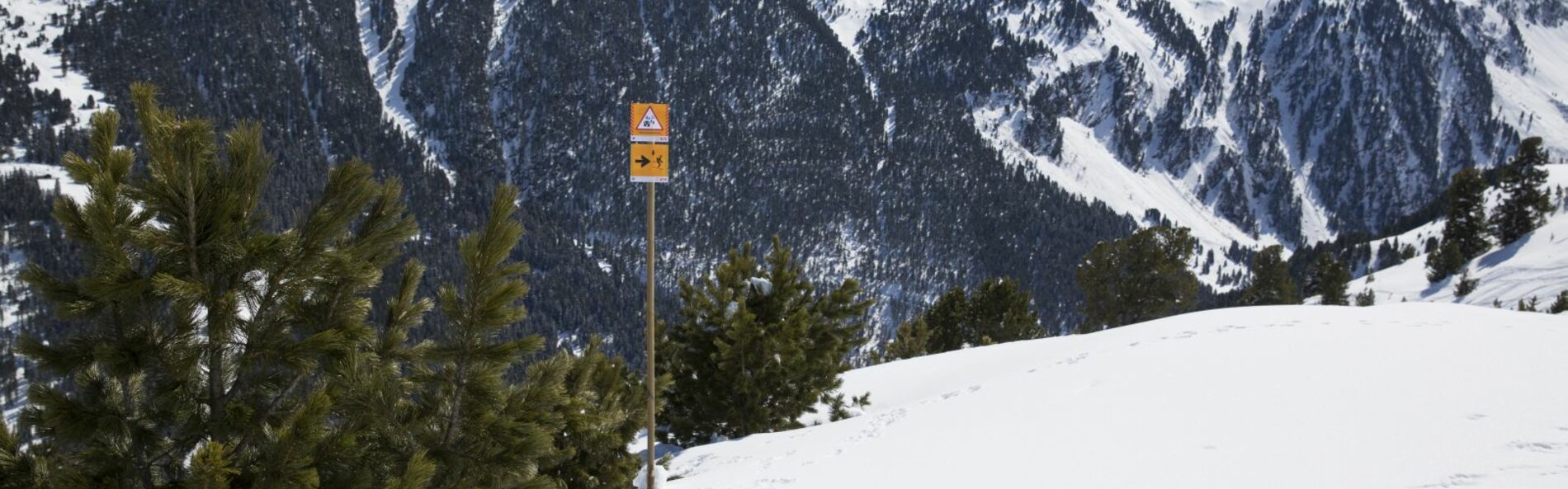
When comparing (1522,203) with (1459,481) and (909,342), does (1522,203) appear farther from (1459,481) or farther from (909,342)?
Answer: (1459,481)

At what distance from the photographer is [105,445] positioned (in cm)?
463

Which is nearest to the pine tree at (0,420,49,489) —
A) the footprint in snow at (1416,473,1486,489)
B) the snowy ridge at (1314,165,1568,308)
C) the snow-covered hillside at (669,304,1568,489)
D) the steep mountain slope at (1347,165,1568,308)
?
the snow-covered hillside at (669,304,1568,489)

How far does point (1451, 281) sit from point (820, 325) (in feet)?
175

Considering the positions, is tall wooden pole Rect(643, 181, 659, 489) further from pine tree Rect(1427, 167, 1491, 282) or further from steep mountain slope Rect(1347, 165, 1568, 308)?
pine tree Rect(1427, 167, 1491, 282)

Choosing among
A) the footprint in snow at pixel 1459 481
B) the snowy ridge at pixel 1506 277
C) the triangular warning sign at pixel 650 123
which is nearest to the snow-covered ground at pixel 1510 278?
the snowy ridge at pixel 1506 277

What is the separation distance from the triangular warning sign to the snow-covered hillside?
4.06 m

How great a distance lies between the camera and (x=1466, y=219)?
205 ft

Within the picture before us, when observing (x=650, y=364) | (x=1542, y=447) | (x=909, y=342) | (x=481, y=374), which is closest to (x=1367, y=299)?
(x=909, y=342)

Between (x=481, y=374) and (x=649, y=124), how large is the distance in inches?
179

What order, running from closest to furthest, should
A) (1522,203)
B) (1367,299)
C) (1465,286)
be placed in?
(1465,286) → (1367,299) → (1522,203)

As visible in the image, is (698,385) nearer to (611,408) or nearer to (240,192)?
(611,408)

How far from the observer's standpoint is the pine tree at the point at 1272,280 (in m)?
53.6

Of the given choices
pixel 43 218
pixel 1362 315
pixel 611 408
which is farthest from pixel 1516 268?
pixel 43 218

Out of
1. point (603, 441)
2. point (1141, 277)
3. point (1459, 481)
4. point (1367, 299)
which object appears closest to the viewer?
point (1459, 481)
